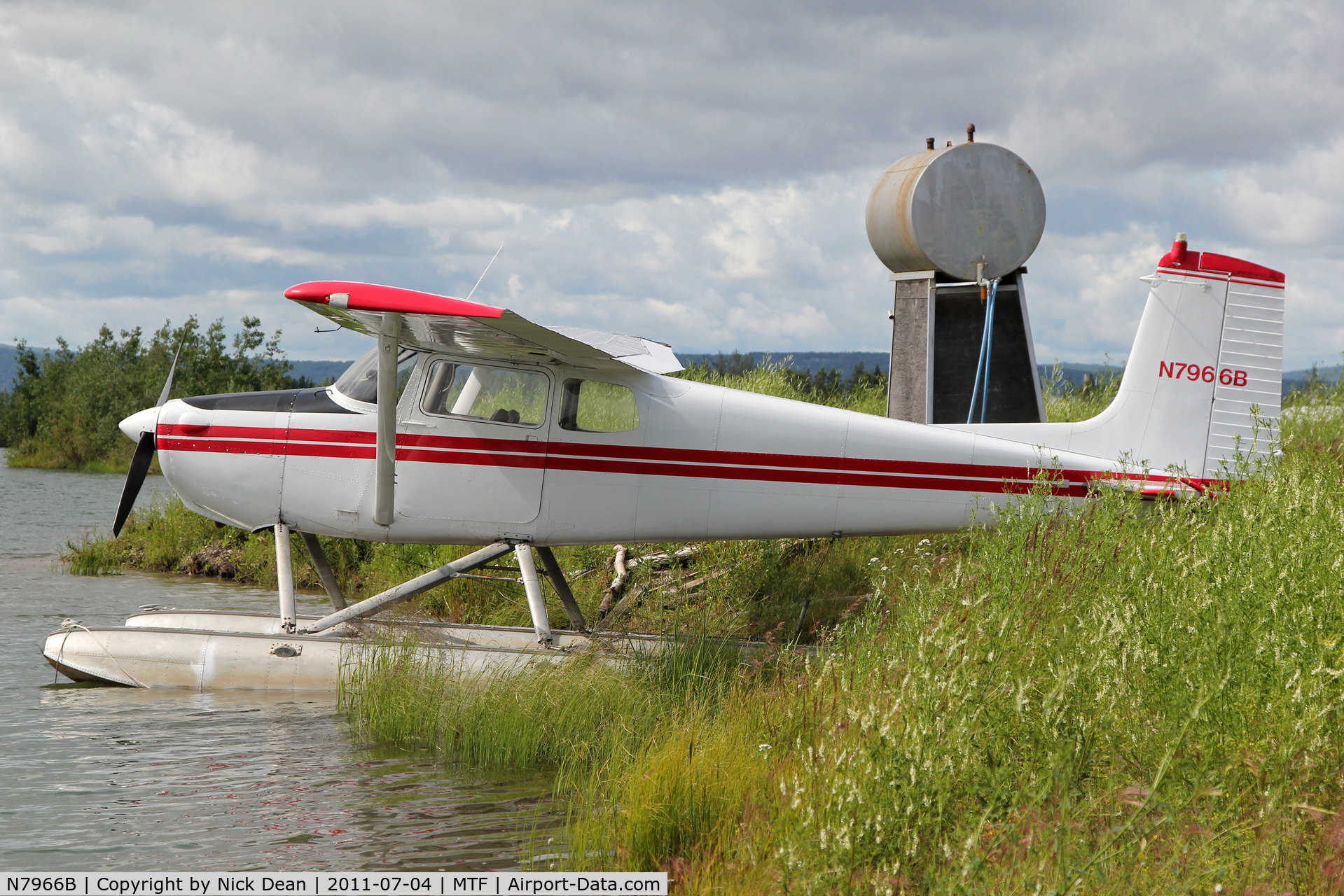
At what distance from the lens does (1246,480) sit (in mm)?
6344

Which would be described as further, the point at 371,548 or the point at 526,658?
the point at 371,548

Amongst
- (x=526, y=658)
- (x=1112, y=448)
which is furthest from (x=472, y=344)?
(x=1112, y=448)

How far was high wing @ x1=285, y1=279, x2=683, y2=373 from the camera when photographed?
6.17m

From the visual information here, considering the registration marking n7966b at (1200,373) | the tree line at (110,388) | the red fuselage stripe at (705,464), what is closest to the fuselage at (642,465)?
the red fuselage stripe at (705,464)

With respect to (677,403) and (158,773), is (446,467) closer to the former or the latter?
(677,403)

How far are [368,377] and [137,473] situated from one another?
2243mm

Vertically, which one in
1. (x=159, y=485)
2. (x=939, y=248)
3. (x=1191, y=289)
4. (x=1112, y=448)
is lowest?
(x=159, y=485)

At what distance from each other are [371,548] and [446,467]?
685 centimetres

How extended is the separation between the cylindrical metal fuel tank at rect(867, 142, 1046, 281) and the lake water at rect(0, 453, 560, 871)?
8.69 m
